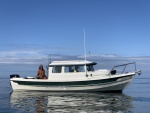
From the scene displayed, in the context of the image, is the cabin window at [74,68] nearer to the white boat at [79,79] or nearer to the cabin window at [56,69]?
the white boat at [79,79]

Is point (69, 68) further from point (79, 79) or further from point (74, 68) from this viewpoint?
point (79, 79)

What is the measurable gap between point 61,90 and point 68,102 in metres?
7.33

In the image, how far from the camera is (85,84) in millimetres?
30547

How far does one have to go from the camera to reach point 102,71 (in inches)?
1206

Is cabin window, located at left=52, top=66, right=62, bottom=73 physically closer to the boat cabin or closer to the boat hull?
the boat cabin

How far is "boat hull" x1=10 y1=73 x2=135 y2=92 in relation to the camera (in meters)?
30.3

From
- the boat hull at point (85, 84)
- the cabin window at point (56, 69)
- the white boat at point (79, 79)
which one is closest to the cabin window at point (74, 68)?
the white boat at point (79, 79)

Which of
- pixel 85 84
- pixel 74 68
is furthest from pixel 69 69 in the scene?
pixel 85 84

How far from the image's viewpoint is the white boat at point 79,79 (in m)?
30.3

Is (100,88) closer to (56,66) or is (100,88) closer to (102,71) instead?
(102,71)

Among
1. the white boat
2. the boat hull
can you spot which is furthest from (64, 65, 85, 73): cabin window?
the boat hull

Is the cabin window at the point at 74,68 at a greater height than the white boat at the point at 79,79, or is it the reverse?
the cabin window at the point at 74,68

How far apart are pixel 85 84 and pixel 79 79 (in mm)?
782

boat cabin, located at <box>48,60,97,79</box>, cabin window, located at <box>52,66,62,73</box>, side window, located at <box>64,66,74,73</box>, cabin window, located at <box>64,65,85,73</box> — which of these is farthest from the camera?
cabin window, located at <box>52,66,62,73</box>
